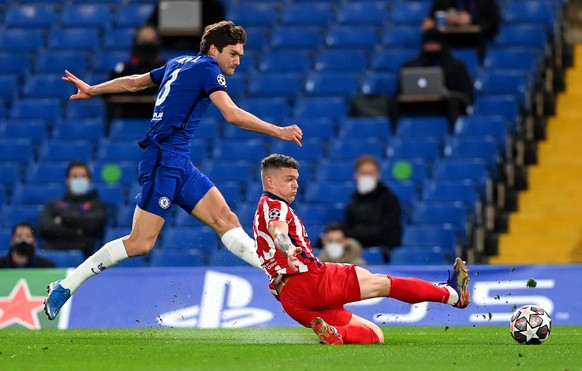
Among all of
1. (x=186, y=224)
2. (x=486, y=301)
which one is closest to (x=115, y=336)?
(x=486, y=301)

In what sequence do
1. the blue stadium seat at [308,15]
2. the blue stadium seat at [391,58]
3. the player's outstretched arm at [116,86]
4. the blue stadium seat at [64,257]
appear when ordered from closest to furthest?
the player's outstretched arm at [116,86], the blue stadium seat at [64,257], the blue stadium seat at [391,58], the blue stadium seat at [308,15]

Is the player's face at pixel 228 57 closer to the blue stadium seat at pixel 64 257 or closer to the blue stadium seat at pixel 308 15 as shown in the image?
the blue stadium seat at pixel 64 257

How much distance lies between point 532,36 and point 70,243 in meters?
6.74

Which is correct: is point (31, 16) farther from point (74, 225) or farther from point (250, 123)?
point (250, 123)

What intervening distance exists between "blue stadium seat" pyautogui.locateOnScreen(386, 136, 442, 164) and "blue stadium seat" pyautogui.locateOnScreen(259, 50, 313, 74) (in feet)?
8.38

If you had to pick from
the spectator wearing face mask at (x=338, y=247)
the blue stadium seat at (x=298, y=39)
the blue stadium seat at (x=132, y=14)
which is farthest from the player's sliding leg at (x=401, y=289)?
the blue stadium seat at (x=132, y=14)

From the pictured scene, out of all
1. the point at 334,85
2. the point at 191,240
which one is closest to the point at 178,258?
the point at 191,240

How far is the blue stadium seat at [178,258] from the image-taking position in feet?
48.4

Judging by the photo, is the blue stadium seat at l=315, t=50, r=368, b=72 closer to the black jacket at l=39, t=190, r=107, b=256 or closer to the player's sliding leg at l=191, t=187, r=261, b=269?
the black jacket at l=39, t=190, r=107, b=256

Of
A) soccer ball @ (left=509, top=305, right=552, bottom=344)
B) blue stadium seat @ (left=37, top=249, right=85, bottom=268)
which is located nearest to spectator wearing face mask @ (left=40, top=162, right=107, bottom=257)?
blue stadium seat @ (left=37, top=249, right=85, bottom=268)

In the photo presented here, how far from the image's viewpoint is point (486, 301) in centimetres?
1248

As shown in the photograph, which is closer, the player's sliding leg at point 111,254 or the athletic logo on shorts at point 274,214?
the athletic logo on shorts at point 274,214

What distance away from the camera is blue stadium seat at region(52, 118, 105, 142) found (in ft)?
57.8

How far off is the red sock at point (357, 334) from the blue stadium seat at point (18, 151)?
29.2 ft
